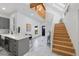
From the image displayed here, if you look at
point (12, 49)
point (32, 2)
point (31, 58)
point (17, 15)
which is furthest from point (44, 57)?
point (32, 2)

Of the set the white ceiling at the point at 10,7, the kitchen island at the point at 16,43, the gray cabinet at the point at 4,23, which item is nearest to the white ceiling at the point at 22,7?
the white ceiling at the point at 10,7

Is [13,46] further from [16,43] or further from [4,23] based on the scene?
[4,23]

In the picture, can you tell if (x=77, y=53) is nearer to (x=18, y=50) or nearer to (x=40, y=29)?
(x=40, y=29)

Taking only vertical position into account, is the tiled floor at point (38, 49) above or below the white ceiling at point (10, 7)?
below

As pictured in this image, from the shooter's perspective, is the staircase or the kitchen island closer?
the kitchen island

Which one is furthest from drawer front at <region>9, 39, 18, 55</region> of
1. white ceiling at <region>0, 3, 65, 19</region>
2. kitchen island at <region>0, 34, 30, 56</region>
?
white ceiling at <region>0, 3, 65, 19</region>

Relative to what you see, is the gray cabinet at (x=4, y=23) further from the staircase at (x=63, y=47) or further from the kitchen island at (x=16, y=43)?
the staircase at (x=63, y=47)

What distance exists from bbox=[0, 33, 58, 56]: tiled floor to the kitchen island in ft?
0.29

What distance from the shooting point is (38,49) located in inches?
82.5

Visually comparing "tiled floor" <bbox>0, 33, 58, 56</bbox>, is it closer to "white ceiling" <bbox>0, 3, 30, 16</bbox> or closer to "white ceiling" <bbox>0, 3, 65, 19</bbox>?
"white ceiling" <bbox>0, 3, 65, 19</bbox>

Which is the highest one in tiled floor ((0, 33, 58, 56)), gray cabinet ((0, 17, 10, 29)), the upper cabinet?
the upper cabinet

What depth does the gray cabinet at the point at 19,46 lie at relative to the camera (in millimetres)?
2025

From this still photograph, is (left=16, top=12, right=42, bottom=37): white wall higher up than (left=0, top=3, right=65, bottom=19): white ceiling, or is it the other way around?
(left=0, top=3, right=65, bottom=19): white ceiling

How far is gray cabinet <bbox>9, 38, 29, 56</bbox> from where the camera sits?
6.64 feet
